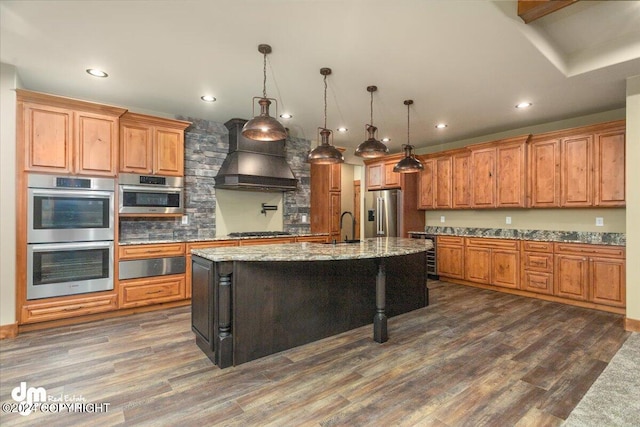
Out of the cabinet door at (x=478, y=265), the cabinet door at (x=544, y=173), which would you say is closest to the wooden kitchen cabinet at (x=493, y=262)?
Answer: the cabinet door at (x=478, y=265)

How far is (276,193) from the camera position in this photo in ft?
18.9

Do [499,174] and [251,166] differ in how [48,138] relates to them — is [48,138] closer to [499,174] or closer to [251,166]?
[251,166]

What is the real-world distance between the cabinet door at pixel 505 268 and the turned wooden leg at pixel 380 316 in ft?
9.52

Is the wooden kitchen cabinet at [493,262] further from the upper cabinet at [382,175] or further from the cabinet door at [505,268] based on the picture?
the upper cabinet at [382,175]

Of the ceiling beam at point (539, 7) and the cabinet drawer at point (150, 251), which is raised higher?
the ceiling beam at point (539, 7)

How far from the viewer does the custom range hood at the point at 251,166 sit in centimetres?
482

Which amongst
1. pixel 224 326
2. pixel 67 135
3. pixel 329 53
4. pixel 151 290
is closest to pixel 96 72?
pixel 67 135

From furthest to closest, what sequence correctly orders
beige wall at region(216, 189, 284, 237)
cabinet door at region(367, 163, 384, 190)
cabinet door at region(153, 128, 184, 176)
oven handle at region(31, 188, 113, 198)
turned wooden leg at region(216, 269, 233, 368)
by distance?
cabinet door at region(367, 163, 384, 190), beige wall at region(216, 189, 284, 237), cabinet door at region(153, 128, 184, 176), oven handle at region(31, 188, 113, 198), turned wooden leg at region(216, 269, 233, 368)

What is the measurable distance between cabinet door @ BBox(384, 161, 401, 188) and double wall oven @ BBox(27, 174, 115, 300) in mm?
4755

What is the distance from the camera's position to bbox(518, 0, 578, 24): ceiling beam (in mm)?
1284

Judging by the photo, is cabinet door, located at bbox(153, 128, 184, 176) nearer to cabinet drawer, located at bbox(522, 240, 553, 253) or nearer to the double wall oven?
the double wall oven

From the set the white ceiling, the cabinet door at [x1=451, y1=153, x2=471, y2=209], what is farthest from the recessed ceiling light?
the cabinet door at [x1=451, y1=153, x2=471, y2=209]

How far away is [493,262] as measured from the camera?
511 centimetres

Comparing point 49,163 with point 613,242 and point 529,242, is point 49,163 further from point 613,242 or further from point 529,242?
point 613,242
